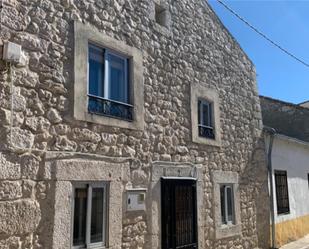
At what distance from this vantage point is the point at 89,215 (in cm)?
496

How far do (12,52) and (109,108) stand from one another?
1722mm

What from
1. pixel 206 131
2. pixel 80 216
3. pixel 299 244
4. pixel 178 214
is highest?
pixel 206 131

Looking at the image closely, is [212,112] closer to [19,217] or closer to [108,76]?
[108,76]

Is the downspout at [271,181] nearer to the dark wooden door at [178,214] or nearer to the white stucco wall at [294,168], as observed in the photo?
the white stucco wall at [294,168]

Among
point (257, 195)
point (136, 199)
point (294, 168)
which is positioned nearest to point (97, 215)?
point (136, 199)

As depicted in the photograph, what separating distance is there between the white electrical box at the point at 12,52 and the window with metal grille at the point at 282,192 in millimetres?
8069

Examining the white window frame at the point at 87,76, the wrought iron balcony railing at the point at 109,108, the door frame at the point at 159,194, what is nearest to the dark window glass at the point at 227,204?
the door frame at the point at 159,194

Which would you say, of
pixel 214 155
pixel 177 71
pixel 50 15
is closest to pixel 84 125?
pixel 50 15

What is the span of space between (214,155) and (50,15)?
173 inches

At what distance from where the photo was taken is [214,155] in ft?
25.1

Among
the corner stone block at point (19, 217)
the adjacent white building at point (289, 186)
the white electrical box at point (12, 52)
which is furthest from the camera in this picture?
the adjacent white building at point (289, 186)

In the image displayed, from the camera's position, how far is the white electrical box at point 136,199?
5483 mm

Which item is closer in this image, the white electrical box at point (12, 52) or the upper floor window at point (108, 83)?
the white electrical box at point (12, 52)

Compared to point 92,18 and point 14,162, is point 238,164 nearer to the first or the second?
point 92,18
